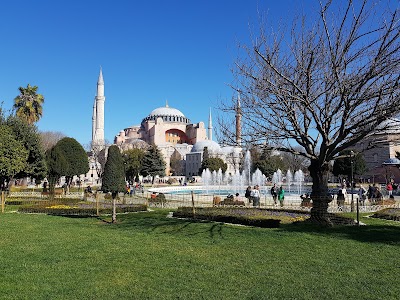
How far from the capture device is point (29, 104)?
83.7ft

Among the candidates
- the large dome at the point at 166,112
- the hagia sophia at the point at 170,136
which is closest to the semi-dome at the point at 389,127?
the hagia sophia at the point at 170,136

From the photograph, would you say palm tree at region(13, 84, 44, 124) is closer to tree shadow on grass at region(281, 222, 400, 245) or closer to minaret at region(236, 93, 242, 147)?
minaret at region(236, 93, 242, 147)

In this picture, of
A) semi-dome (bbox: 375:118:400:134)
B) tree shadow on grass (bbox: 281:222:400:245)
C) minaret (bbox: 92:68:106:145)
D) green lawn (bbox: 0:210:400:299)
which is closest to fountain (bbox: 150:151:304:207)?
tree shadow on grass (bbox: 281:222:400:245)

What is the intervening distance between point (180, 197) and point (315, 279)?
14539 mm

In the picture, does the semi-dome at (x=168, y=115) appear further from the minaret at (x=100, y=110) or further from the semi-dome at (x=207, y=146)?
the minaret at (x=100, y=110)

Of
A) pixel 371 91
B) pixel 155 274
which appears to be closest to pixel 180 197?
pixel 371 91

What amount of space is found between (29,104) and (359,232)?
943 inches

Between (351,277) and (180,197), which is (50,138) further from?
(351,277)

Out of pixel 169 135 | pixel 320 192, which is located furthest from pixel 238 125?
pixel 169 135

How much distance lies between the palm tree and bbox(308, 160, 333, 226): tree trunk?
2234 cm

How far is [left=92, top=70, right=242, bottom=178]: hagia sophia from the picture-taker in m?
73.2

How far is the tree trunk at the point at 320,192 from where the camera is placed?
951cm

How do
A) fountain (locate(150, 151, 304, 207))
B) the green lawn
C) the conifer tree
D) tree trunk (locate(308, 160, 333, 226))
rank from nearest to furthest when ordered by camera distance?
the green lawn < tree trunk (locate(308, 160, 333, 226)) < the conifer tree < fountain (locate(150, 151, 304, 207))

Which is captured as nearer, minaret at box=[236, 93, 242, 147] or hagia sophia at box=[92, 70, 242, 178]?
minaret at box=[236, 93, 242, 147]
